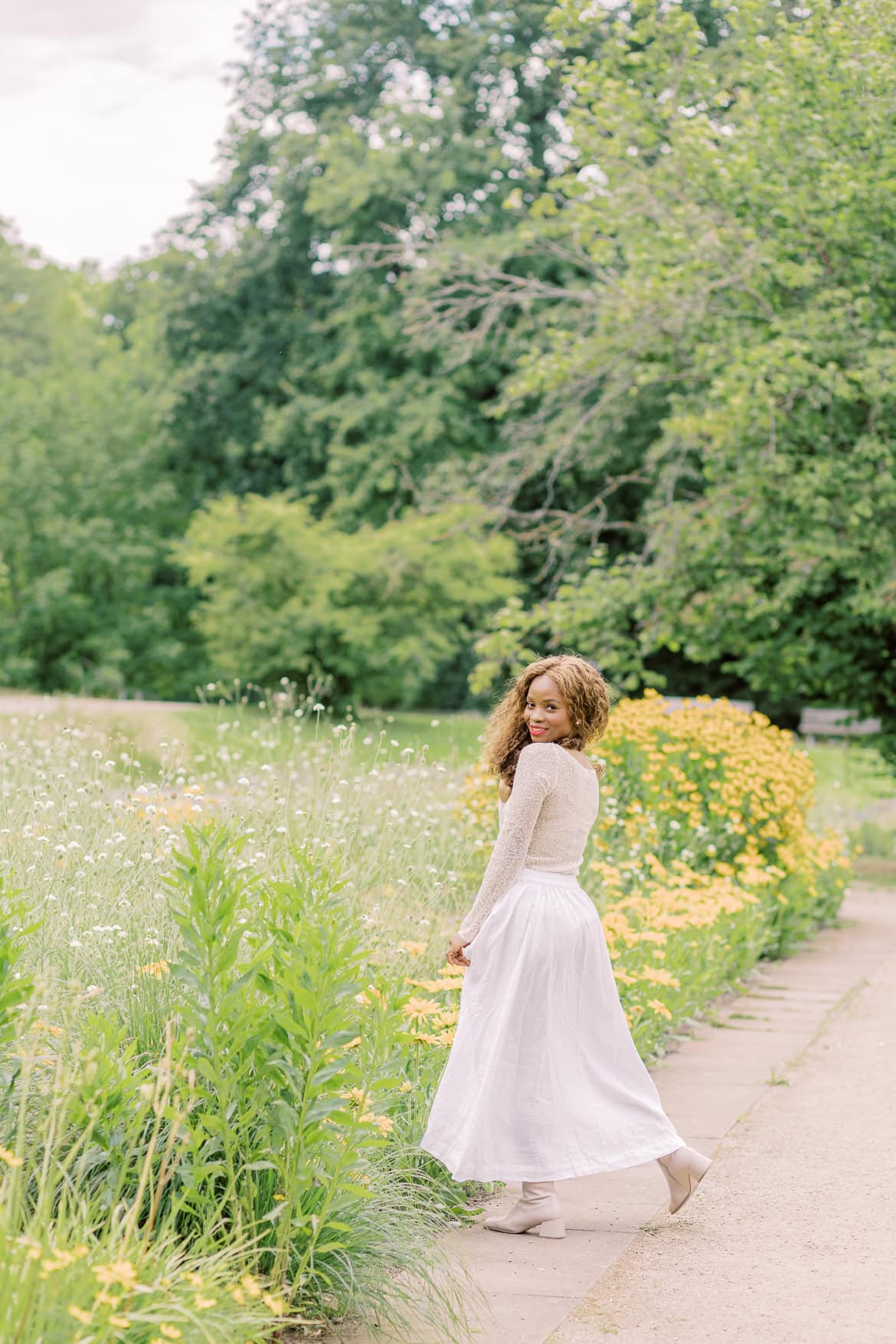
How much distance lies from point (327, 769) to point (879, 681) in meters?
7.75

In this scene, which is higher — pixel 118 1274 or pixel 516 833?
pixel 516 833

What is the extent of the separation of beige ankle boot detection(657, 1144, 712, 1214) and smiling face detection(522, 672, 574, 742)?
1185 mm

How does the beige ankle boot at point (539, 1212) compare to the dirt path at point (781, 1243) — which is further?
the beige ankle boot at point (539, 1212)

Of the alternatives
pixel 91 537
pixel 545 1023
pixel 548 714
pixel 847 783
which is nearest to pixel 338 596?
pixel 847 783

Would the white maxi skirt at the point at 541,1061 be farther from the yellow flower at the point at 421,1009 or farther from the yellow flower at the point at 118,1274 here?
the yellow flower at the point at 118,1274

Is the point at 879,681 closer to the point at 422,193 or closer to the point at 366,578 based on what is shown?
the point at 366,578

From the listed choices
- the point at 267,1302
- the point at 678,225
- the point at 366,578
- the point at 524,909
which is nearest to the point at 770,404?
the point at 678,225

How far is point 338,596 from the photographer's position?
947 inches

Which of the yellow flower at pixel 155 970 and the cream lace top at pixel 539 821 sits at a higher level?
the cream lace top at pixel 539 821

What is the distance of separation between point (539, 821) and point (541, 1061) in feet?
2.13

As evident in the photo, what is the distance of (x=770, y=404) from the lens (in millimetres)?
11359

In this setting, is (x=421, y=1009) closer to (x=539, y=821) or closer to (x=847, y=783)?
(x=539, y=821)

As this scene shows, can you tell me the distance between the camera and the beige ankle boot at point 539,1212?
420 centimetres

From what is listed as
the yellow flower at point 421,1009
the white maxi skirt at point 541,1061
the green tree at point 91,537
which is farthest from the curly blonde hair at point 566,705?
the green tree at point 91,537
